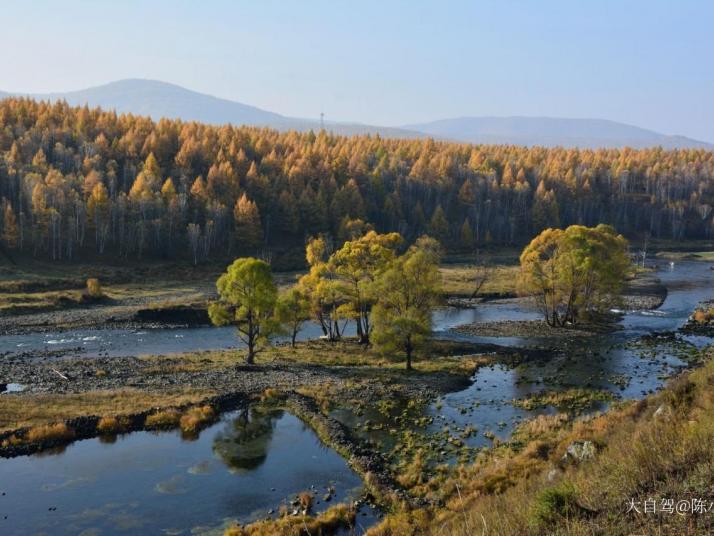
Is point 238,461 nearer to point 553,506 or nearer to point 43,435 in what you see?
point 43,435

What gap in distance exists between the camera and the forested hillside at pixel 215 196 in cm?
12356

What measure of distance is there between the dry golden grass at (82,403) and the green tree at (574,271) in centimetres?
4646

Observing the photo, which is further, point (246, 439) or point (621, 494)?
point (246, 439)

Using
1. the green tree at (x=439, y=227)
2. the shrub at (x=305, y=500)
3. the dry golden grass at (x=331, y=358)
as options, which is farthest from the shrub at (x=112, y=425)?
the green tree at (x=439, y=227)

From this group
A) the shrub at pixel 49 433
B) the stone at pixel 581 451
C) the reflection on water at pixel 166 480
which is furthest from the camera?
the shrub at pixel 49 433

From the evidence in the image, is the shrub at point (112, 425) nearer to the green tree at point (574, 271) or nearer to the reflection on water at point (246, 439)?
the reflection on water at point (246, 439)

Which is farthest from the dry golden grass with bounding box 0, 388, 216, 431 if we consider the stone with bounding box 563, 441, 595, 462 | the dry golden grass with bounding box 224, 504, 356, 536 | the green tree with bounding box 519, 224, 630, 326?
the green tree with bounding box 519, 224, 630, 326

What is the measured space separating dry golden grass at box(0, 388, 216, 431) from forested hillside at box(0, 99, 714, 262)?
76.3m

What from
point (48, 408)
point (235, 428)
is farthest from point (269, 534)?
point (48, 408)

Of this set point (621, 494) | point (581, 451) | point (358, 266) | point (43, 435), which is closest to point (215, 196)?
point (358, 266)

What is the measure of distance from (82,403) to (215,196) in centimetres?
10107

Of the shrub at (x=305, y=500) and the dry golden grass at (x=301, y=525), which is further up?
the dry golden grass at (x=301, y=525)

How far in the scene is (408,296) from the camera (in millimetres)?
61750

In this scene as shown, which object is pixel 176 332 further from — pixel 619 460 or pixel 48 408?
pixel 619 460
